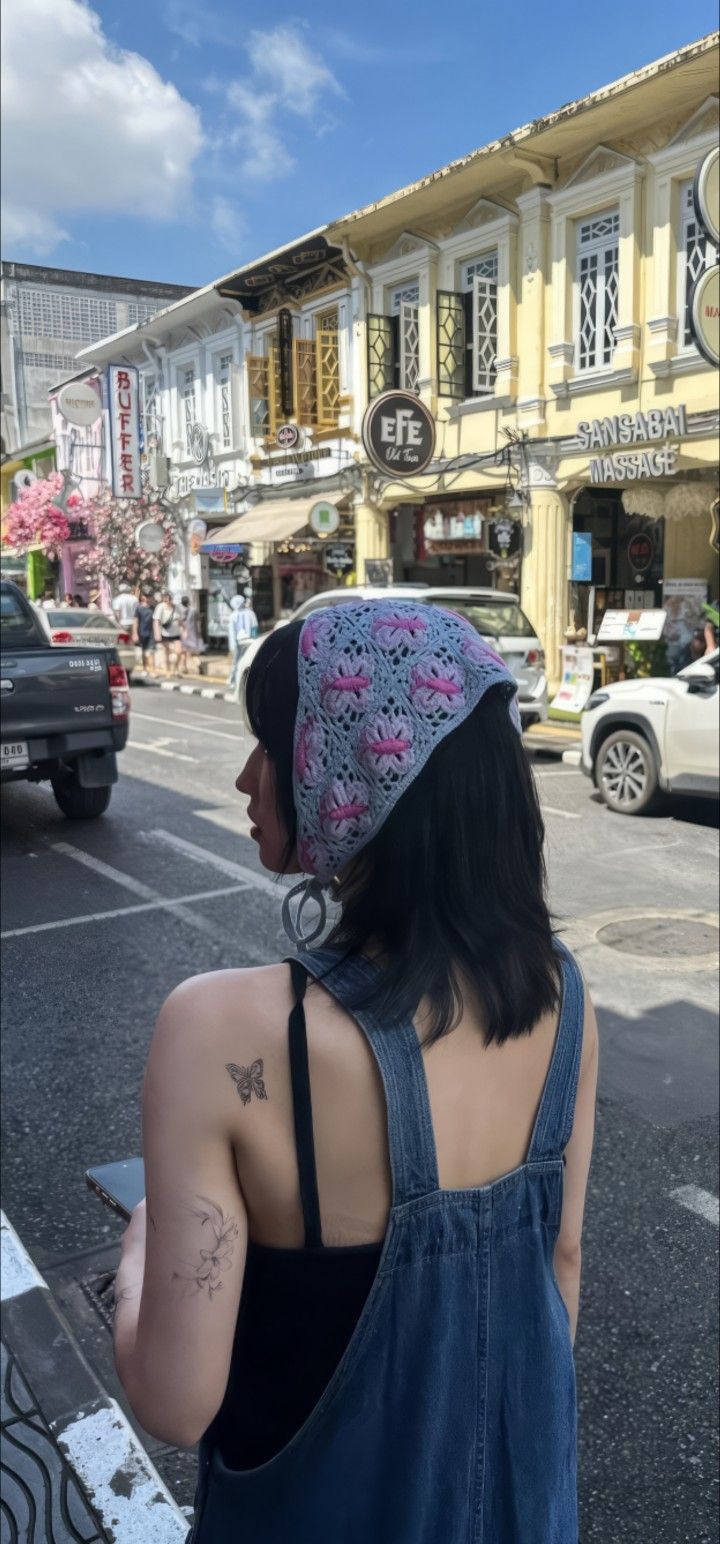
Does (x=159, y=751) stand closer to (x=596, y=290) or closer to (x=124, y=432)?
(x=596, y=290)

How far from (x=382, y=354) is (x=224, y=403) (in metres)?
7.21

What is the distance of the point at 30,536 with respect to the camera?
111ft

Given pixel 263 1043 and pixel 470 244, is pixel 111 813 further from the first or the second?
pixel 470 244

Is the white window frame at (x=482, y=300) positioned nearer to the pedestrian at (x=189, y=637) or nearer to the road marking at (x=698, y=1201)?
the pedestrian at (x=189, y=637)

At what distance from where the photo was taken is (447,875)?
123 cm

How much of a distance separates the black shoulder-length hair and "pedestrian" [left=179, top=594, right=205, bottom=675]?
2311 centimetres

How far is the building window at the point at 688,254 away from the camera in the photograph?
46.6 feet

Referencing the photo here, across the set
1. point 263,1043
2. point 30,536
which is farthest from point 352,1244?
point 30,536

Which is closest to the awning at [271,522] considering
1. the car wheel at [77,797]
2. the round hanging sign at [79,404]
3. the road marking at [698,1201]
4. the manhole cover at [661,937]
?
the round hanging sign at [79,404]

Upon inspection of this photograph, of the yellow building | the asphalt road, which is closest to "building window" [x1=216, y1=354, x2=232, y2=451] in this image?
the yellow building

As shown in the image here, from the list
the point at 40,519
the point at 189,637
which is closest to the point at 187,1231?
the point at 189,637

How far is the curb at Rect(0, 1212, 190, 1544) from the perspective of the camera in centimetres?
230

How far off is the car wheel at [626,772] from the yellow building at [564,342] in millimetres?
6063

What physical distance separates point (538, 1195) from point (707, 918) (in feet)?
18.5
